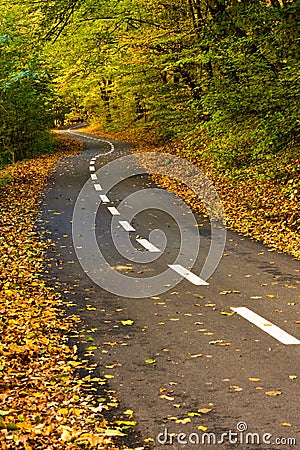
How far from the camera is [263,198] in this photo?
15.0 metres

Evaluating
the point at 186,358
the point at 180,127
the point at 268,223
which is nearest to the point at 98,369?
the point at 186,358

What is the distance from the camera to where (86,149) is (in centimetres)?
3831

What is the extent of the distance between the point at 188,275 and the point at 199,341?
2.81 meters

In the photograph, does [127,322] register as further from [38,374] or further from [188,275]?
[188,275]

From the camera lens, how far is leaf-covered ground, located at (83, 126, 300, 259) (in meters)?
12.2

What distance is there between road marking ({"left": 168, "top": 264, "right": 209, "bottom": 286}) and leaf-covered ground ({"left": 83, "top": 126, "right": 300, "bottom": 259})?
1959 millimetres

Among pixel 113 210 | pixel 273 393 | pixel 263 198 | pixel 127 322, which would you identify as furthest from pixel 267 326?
pixel 113 210

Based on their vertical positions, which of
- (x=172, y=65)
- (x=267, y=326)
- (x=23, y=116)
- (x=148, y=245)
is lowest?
(x=148, y=245)

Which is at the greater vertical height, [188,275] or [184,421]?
[184,421]

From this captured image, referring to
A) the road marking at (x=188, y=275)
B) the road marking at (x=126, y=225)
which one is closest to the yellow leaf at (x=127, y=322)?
the road marking at (x=188, y=275)

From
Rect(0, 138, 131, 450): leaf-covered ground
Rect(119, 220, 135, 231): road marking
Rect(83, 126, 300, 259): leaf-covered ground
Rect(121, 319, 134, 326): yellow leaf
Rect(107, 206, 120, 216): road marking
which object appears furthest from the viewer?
Rect(107, 206, 120, 216): road marking

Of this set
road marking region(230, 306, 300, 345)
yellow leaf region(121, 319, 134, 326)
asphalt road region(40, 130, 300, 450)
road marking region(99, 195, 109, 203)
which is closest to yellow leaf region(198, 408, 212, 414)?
asphalt road region(40, 130, 300, 450)

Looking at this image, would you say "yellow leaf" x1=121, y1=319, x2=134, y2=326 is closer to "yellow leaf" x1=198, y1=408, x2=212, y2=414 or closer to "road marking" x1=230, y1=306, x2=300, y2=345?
"road marking" x1=230, y1=306, x2=300, y2=345

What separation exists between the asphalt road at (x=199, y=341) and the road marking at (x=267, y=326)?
0.02 m
